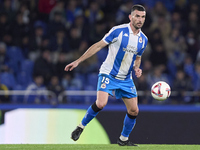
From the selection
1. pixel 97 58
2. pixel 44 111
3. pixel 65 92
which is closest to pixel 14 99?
pixel 65 92

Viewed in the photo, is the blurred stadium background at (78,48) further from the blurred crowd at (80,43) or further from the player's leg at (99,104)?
the player's leg at (99,104)

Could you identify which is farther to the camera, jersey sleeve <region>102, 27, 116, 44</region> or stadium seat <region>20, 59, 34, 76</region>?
stadium seat <region>20, 59, 34, 76</region>

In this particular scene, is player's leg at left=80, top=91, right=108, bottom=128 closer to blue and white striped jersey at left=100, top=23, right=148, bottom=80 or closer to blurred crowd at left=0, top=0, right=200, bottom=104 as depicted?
blue and white striped jersey at left=100, top=23, right=148, bottom=80

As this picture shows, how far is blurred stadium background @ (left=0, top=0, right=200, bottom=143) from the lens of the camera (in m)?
11.8

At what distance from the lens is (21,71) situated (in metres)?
12.8

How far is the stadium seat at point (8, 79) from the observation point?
1224 cm

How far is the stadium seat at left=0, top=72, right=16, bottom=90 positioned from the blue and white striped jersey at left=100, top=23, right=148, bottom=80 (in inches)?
193

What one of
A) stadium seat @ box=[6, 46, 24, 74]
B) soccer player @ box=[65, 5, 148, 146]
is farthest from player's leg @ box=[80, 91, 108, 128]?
stadium seat @ box=[6, 46, 24, 74]

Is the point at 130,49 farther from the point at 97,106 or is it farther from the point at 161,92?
the point at 97,106

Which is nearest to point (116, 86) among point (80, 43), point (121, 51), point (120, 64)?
point (120, 64)

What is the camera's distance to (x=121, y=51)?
7.84 m

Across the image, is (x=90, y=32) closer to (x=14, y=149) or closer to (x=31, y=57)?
(x=31, y=57)

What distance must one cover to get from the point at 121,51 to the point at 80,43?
607 centimetres

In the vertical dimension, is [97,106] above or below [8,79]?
above
